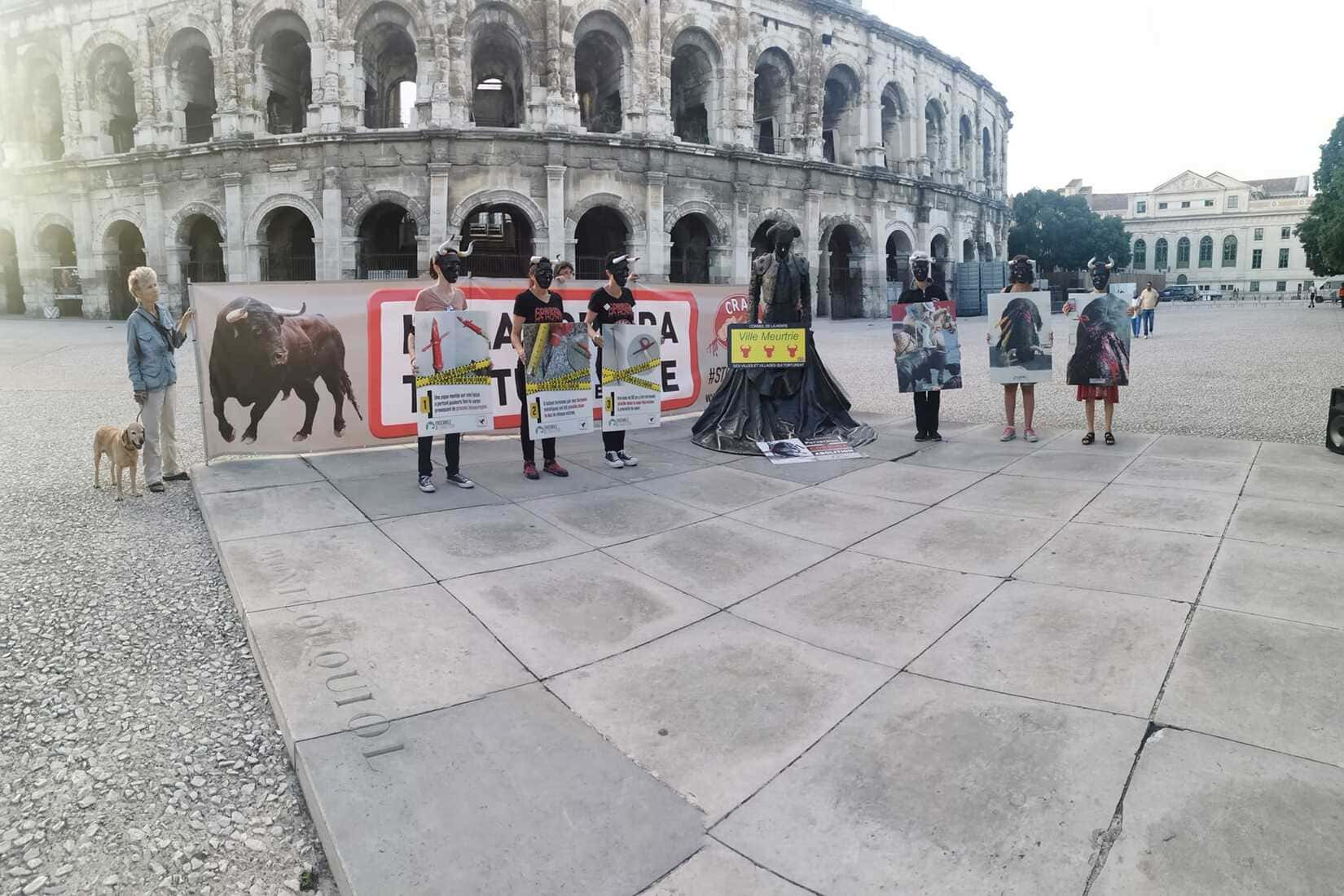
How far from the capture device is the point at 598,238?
30.9 meters

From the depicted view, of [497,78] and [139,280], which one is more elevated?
[497,78]

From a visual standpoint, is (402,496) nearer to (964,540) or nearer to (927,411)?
(964,540)

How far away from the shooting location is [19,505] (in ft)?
20.1

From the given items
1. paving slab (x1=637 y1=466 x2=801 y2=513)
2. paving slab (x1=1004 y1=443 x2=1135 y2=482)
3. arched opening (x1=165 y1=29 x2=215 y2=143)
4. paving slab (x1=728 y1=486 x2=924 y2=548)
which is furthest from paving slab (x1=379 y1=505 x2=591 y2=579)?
arched opening (x1=165 y1=29 x2=215 y2=143)

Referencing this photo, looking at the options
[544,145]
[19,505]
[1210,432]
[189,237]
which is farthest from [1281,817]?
[189,237]

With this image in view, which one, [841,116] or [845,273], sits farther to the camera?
[845,273]

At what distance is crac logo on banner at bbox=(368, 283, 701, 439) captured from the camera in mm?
8078

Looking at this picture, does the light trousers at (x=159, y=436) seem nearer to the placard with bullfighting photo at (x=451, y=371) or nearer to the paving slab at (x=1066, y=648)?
the placard with bullfighting photo at (x=451, y=371)

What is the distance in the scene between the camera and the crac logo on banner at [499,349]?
8.08 metres

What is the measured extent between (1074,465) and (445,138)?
23304mm

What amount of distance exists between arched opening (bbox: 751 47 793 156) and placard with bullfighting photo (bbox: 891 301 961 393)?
23917 millimetres

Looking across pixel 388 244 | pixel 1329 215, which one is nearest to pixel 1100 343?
pixel 388 244

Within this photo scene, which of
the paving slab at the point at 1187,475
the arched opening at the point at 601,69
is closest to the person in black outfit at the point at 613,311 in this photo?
the paving slab at the point at 1187,475

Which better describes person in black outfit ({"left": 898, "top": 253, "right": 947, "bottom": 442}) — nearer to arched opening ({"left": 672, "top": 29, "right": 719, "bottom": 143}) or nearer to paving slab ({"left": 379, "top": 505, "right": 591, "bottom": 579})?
paving slab ({"left": 379, "top": 505, "right": 591, "bottom": 579})
